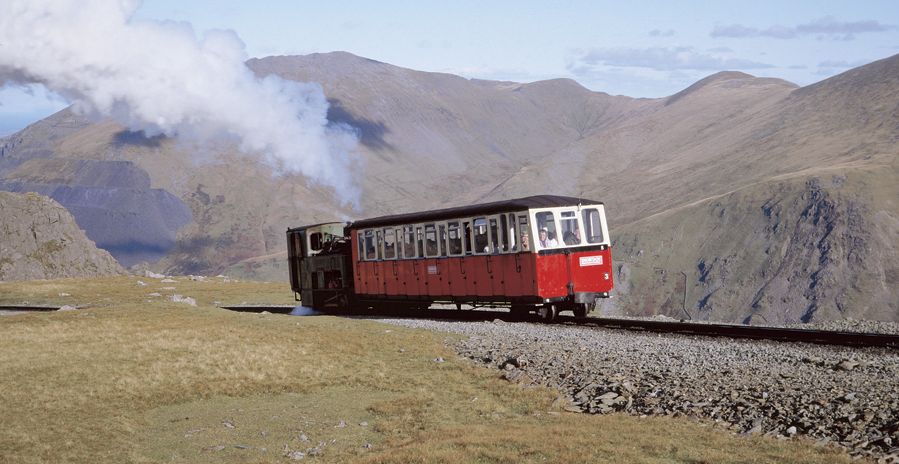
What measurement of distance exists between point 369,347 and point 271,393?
7121 millimetres

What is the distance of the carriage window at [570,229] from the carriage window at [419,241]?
23.9 ft

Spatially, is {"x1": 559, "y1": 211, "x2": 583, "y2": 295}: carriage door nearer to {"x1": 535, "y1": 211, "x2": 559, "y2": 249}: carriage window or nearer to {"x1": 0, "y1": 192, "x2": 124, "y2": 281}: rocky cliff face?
{"x1": 535, "y1": 211, "x2": 559, "y2": 249}: carriage window

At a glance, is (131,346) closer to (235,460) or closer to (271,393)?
(271,393)

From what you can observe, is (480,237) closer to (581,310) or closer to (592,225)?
(592,225)

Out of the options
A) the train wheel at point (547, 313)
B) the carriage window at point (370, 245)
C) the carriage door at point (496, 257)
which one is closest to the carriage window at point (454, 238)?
the carriage door at point (496, 257)

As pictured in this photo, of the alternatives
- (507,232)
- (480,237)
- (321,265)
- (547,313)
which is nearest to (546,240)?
(507,232)

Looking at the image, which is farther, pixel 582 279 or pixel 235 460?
pixel 582 279

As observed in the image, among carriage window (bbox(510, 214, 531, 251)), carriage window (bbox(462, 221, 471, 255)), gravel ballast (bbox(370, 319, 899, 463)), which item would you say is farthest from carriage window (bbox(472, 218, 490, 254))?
gravel ballast (bbox(370, 319, 899, 463))

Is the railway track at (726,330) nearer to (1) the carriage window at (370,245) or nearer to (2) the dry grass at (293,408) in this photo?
(1) the carriage window at (370,245)

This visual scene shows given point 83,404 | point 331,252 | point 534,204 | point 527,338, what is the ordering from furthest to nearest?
point 331,252 → point 534,204 → point 527,338 → point 83,404

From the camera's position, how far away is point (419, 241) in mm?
40594

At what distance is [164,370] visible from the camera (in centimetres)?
2703

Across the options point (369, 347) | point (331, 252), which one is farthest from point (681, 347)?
point (331, 252)

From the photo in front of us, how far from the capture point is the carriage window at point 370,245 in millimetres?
44344
